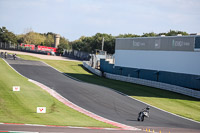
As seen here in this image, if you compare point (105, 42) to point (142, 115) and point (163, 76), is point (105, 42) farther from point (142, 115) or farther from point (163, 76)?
point (142, 115)

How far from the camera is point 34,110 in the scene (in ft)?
79.4

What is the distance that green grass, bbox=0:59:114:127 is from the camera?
2089cm

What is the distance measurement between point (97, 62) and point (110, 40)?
161 ft

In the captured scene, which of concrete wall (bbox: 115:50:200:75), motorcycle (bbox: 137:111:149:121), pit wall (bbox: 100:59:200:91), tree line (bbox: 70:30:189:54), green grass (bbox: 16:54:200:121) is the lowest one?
green grass (bbox: 16:54:200:121)

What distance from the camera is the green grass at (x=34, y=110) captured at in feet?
68.5

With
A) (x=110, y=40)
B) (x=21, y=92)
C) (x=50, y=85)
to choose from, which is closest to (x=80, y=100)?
(x=21, y=92)

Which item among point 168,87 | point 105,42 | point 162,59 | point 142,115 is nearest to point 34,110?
point 142,115

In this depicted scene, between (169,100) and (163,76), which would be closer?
(169,100)

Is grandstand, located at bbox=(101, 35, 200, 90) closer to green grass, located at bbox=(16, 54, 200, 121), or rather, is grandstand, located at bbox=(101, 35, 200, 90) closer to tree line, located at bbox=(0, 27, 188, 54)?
green grass, located at bbox=(16, 54, 200, 121)

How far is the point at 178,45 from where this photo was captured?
4741cm

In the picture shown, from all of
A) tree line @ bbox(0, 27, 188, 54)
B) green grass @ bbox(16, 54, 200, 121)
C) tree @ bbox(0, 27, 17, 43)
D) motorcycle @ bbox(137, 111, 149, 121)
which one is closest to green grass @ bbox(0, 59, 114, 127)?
motorcycle @ bbox(137, 111, 149, 121)

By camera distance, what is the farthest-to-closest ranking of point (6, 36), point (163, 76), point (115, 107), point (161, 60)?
point (6, 36) → point (161, 60) → point (163, 76) → point (115, 107)

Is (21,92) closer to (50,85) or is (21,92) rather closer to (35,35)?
(50,85)

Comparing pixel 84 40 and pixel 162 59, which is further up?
pixel 84 40
